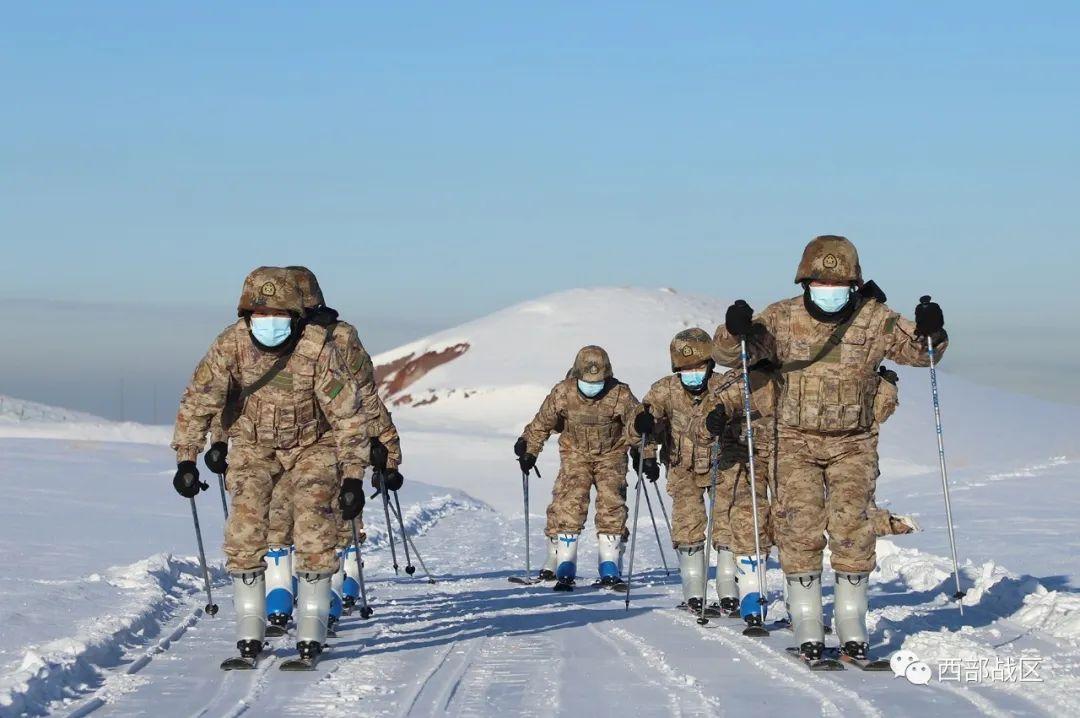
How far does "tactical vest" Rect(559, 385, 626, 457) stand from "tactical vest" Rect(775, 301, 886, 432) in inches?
216

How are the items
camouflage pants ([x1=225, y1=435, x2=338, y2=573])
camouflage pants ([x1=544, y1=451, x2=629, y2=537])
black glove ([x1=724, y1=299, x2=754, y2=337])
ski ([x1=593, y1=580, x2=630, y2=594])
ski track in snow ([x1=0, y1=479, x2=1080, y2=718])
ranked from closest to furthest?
ski track in snow ([x1=0, y1=479, x2=1080, y2=718]) < black glove ([x1=724, y1=299, x2=754, y2=337]) < camouflage pants ([x1=225, y1=435, x2=338, y2=573]) < ski ([x1=593, y1=580, x2=630, y2=594]) < camouflage pants ([x1=544, y1=451, x2=629, y2=537])

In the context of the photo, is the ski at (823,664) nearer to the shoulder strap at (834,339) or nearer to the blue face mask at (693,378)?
the shoulder strap at (834,339)

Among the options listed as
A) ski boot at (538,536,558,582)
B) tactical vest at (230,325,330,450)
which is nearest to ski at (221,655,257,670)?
tactical vest at (230,325,330,450)

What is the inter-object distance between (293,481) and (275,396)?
1.87 ft

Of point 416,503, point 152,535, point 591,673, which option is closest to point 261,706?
point 591,673

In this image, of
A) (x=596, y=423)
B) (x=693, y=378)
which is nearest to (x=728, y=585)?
(x=693, y=378)

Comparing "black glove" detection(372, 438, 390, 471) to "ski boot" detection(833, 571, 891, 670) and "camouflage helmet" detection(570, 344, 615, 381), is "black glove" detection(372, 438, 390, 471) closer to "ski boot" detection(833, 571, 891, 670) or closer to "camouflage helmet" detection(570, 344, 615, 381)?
"camouflage helmet" detection(570, 344, 615, 381)

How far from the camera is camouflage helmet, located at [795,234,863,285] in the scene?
955cm

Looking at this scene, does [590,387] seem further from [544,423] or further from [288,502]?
[288,502]

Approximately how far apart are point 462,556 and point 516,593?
17.2 ft

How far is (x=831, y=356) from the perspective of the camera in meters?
9.73

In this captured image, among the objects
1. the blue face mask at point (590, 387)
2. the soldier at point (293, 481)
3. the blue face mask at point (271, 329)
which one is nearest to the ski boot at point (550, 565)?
the blue face mask at point (590, 387)

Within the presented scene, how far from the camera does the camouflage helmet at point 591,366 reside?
1512cm

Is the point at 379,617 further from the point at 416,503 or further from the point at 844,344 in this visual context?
the point at 416,503
